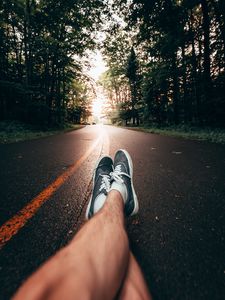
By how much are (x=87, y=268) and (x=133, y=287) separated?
0.83 ft

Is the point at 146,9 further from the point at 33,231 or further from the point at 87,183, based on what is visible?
the point at 33,231

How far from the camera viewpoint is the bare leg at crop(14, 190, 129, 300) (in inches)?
28.6

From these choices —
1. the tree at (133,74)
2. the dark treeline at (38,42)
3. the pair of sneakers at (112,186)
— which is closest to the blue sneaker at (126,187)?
the pair of sneakers at (112,186)

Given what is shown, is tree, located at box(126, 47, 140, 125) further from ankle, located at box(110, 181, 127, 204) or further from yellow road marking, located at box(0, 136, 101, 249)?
ankle, located at box(110, 181, 127, 204)

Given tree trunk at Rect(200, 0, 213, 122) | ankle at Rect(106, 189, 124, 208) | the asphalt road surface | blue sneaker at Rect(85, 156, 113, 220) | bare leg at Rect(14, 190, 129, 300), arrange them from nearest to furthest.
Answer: bare leg at Rect(14, 190, 129, 300), the asphalt road surface, ankle at Rect(106, 189, 124, 208), blue sneaker at Rect(85, 156, 113, 220), tree trunk at Rect(200, 0, 213, 122)

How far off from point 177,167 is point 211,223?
87.8 inches

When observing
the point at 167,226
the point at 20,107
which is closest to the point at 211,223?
the point at 167,226

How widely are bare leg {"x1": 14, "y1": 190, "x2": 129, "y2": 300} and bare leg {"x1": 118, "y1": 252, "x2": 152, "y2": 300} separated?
0.05ft

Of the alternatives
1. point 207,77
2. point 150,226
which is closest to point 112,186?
point 150,226

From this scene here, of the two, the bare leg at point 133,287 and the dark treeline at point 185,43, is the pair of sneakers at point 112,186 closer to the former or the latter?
the bare leg at point 133,287

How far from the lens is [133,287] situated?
0.94m

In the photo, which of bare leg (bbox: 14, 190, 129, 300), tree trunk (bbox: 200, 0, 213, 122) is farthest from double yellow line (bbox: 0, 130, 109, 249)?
tree trunk (bbox: 200, 0, 213, 122)

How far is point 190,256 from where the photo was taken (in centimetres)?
140

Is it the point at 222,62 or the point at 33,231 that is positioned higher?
the point at 222,62
